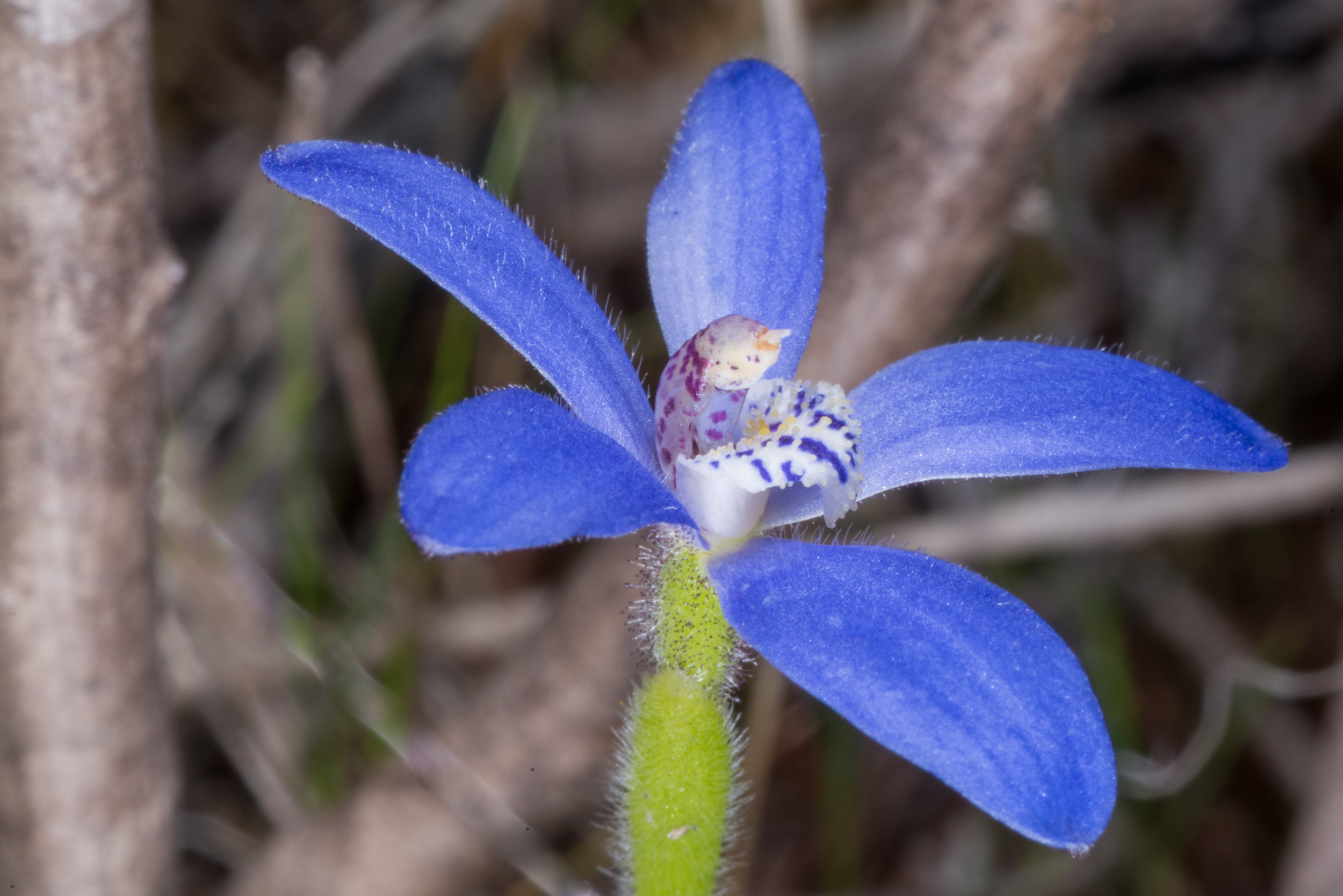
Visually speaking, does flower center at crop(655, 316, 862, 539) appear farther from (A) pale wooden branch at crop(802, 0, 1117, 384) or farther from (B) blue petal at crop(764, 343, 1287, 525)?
(A) pale wooden branch at crop(802, 0, 1117, 384)

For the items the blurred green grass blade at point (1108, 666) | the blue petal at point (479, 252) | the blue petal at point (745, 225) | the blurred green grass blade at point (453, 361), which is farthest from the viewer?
the blurred green grass blade at point (1108, 666)

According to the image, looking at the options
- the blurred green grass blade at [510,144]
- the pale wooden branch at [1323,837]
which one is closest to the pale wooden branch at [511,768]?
the blurred green grass blade at [510,144]

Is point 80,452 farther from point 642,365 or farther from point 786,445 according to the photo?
point 642,365

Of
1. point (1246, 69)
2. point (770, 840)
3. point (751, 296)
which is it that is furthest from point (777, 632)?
point (1246, 69)

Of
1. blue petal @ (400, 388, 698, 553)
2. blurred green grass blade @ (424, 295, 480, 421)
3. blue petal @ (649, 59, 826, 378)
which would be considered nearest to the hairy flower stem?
blue petal @ (400, 388, 698, 553)

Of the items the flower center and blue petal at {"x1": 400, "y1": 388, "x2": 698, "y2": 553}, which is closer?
blue petal at {"x1": 400, "y1": 388, "x2": 698, "y2": 553}

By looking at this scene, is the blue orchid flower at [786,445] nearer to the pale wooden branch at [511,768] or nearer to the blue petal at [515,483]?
the blue petal at [515,483]
